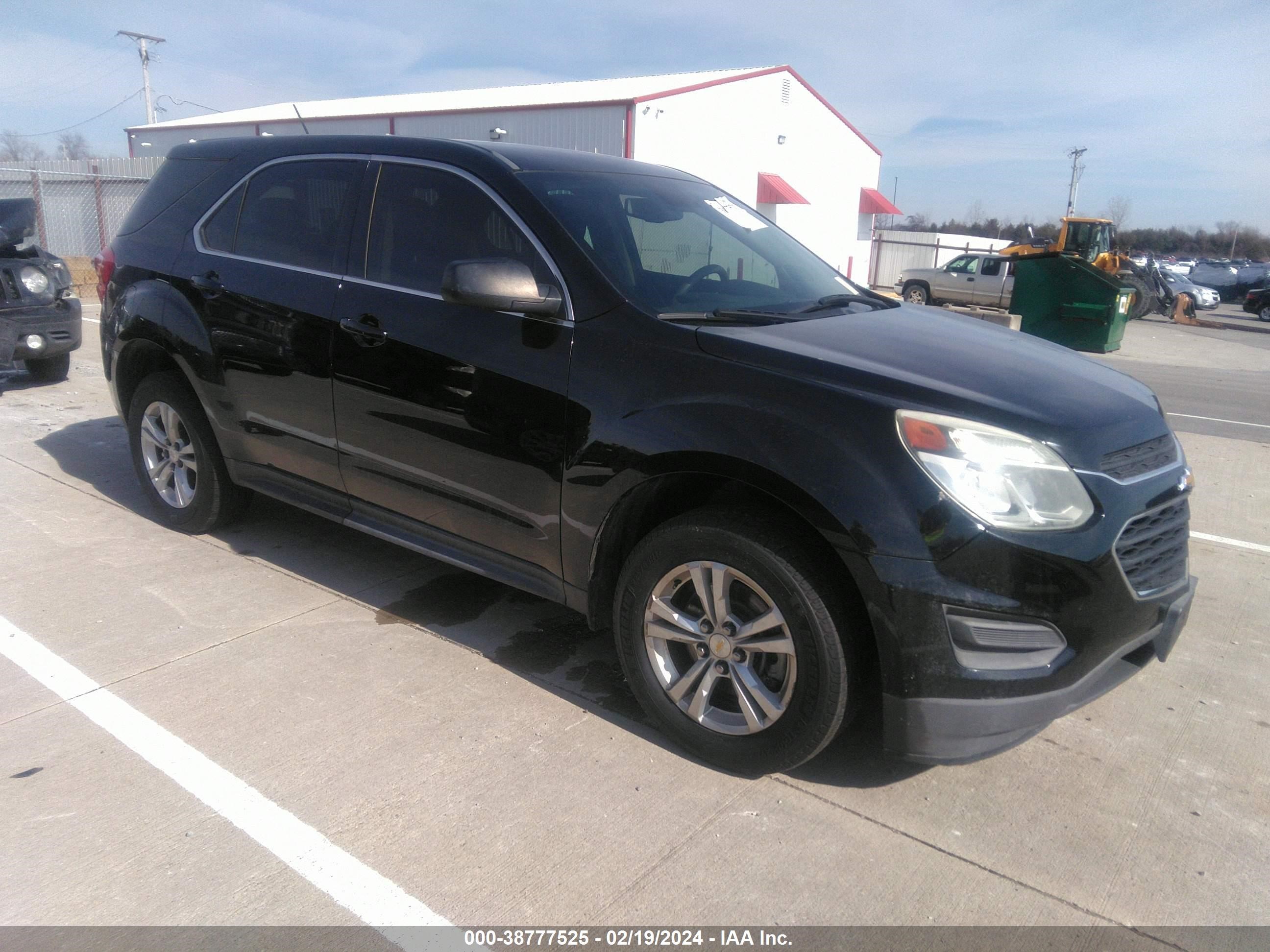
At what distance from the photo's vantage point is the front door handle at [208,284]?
431 cm

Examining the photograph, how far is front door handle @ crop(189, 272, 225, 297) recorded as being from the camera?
14.1 feet

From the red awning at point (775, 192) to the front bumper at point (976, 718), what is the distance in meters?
26.9

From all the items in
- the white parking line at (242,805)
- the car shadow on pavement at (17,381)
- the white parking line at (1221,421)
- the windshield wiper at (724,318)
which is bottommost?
the white parking line at (242,805)

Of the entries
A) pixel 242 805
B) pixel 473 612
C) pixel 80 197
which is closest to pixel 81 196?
pixel 80 197

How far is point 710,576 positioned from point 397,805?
116cm

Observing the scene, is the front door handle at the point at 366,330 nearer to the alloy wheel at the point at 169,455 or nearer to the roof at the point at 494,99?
the alloy wheel at the point at 169,455

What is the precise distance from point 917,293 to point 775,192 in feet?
18.1

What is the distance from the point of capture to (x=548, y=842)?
2666 millimetres

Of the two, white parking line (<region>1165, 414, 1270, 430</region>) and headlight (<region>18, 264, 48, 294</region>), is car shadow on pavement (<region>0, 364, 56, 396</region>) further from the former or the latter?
white parking line (<region>1165, 414, 1270, 430</region>)

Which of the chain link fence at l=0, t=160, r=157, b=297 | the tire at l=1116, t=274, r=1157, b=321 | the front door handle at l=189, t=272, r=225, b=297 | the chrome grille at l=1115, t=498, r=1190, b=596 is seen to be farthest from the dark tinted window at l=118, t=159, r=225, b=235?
the tire at l=1116, t=274, r=1157, b=321

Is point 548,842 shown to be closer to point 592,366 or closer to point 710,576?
point 710,576

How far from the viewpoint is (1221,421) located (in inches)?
385

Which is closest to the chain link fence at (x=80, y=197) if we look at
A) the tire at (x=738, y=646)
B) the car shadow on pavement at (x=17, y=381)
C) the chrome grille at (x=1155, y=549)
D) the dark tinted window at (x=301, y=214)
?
the car shadow on pavement at (x=17, y=381)

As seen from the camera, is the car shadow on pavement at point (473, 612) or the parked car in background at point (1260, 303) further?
the parked car in background at point (1260, 303)
